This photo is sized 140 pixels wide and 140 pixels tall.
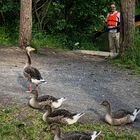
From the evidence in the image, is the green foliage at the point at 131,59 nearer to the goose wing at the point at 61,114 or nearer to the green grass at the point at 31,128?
the green grass at the point at 31,128

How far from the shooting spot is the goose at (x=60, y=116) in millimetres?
9492

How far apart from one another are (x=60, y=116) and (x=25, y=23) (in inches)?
370

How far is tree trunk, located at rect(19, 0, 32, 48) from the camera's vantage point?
1827cm

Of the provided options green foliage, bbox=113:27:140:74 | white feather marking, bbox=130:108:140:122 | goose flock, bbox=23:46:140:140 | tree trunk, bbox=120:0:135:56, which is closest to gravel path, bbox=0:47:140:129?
white feather marking, bbox=130:108:140:122

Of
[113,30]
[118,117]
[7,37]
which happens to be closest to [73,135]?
[118,117]

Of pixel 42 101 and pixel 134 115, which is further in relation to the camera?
pixel 42 101

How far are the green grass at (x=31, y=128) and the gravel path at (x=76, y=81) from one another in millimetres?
461

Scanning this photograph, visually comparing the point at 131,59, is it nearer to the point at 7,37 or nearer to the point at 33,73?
the point at 7,37

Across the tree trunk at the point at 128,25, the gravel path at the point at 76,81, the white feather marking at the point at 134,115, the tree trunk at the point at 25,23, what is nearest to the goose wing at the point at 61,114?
the gravel path at the point at 76,81

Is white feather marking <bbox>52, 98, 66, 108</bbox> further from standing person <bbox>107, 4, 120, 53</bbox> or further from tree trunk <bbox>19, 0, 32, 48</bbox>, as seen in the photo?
standing person <bbox>107, 4, 120, 53</bbox>

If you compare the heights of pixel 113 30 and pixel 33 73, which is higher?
pixel 113 30

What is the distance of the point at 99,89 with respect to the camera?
12883mm

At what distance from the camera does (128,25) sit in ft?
56.7

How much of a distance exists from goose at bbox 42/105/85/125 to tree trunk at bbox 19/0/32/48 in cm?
902
